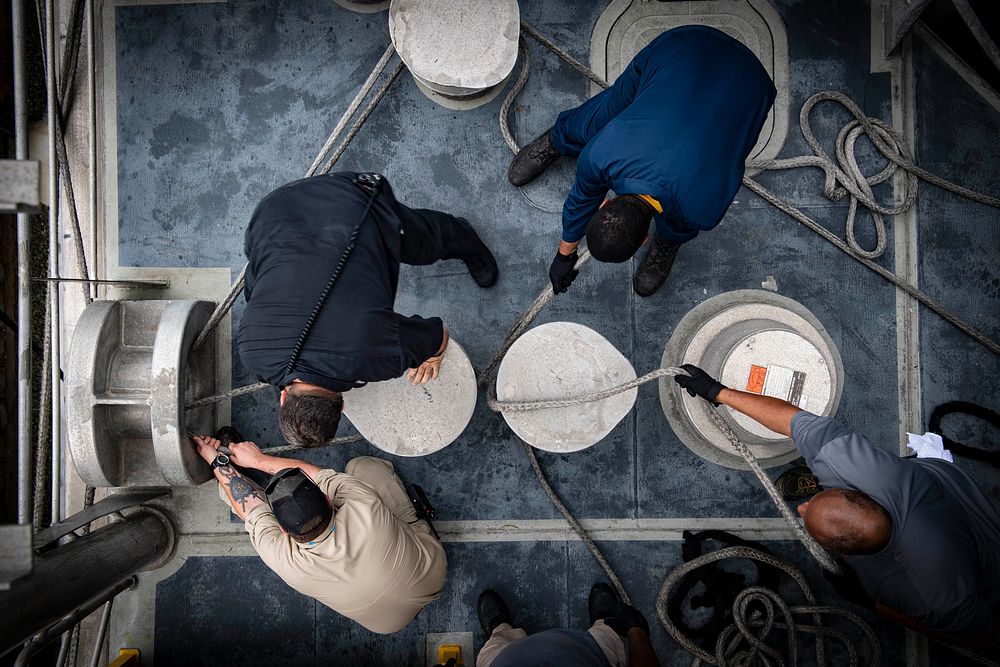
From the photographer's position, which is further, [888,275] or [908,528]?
[888,275]

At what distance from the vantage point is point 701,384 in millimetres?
3053

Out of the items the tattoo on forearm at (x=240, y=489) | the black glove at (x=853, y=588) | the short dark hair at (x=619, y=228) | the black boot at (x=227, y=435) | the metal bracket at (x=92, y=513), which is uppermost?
the short dark hair at (x=619, y=228)

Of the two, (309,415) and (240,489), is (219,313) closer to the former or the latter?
(240,489)

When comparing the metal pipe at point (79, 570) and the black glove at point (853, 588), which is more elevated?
the metal pipe at point (79, 570)

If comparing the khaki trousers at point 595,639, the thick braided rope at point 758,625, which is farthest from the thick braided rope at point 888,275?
the khaki trousers at point 595,639

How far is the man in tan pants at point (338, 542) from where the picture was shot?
2729mm

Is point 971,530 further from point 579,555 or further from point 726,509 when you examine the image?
point 579,555

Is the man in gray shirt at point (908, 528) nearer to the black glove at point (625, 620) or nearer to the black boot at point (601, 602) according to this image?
the black glove at point (625, 620)

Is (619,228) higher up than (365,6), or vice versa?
(365,6)

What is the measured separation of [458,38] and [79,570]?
3.31m

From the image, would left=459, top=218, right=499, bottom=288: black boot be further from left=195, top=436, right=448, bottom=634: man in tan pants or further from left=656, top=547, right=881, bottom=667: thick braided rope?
left=656, top=547, right=881, bottom=667: thick braided rope

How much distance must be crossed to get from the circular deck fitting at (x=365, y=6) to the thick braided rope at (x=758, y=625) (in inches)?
152

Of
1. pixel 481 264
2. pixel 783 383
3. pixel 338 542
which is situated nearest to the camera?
pixel 338 542

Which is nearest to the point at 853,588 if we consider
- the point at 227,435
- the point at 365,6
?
the point at 227,435
